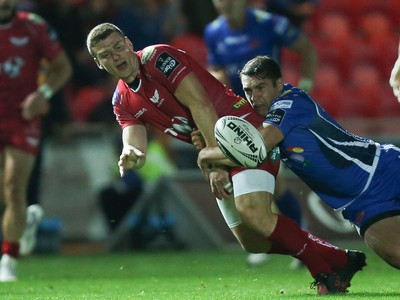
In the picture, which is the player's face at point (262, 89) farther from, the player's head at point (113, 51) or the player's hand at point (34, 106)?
the player's hand at point (34, 106)

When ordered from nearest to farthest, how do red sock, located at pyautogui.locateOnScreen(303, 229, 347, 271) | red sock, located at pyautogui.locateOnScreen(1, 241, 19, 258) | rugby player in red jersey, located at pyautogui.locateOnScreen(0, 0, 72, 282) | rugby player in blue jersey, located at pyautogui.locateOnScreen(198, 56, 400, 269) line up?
1. rugby player in blue jersey, located at pyautogui.locateOnScreen(198, 56, 400, 269)
2. red sock, located at pyautogui.locateOnScreen(303, 229, 347, 271)
3. red sock, located at pyautogui.locateOnScreen(1, 241, 19, 258)
4. rugby player in red jersey, located at pyautogui.locateOnScreen(0, 0, 72, 282)

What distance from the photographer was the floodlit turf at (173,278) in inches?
277

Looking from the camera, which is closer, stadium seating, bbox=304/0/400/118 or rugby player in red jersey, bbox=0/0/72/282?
rugby player in red jersey, bbox=0/0/72/282

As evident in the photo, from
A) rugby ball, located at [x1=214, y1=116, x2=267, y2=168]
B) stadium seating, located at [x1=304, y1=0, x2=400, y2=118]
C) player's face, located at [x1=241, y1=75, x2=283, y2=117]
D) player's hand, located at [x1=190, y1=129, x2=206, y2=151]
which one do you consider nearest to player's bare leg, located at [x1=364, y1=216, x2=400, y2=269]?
rugby ball, located at [x1=214, y1=116, x2=267, y2=168]

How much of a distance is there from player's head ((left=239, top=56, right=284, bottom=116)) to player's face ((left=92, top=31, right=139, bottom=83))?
28.2 inches

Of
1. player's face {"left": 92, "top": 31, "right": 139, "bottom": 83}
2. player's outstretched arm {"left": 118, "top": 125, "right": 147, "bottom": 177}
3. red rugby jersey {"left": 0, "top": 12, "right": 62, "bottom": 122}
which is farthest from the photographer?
red rugby jersey {"left": 0, "top": 12, "right": 62, "bottom": 122}

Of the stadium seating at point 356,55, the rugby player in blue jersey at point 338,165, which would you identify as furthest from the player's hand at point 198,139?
the stadium seating at point 356,55

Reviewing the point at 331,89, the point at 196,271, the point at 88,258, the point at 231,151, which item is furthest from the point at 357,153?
the point at 331,89

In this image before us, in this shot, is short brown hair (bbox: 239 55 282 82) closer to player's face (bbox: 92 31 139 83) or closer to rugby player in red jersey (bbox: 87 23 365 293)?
rugby player in red jersey (bbox: 87 23 365 293)

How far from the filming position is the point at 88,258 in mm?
11008

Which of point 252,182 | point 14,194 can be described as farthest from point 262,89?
point 14,194

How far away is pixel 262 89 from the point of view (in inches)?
277

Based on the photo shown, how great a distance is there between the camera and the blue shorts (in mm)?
6789

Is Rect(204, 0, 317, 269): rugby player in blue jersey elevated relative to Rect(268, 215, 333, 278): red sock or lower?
elevated
